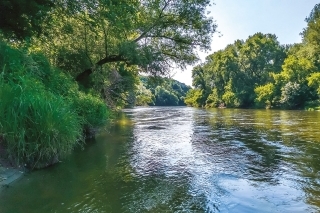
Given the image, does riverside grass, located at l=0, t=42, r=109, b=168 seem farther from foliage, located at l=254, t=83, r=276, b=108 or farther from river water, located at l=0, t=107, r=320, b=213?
foliage, located at l=254, t=83, r=276, b=108

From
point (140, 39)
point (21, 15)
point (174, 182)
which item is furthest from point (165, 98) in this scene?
point (174, 182)

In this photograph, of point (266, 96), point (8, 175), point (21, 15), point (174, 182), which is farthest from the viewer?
point (266, 96)

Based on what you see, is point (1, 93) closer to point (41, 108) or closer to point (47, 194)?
point (41, 108)

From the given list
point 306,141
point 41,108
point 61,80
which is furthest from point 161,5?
point 41,108

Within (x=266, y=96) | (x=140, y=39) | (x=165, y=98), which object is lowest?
A: (x=266, y=96)

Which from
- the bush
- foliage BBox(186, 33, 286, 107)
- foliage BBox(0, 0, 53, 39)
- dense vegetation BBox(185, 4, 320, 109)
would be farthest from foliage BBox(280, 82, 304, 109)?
the bush

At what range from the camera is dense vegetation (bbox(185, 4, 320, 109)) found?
44.8 meters

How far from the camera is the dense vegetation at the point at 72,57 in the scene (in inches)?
228

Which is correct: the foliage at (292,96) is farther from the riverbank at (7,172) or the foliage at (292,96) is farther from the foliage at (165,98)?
the foliage at (165,98)

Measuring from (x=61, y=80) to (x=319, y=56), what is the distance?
156 ft

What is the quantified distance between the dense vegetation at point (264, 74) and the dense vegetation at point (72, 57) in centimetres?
3155

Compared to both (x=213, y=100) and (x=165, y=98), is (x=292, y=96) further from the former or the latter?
(x=165, y=98)

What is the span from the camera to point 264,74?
6322 centimetres

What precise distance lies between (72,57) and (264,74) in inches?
2237
